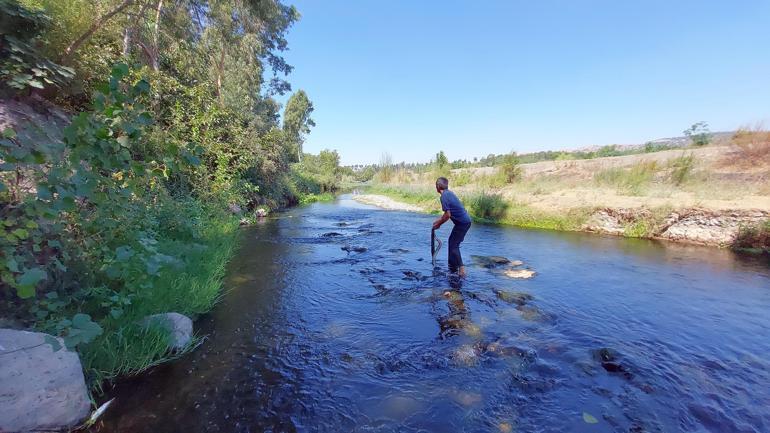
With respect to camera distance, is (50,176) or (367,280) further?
(367,280)

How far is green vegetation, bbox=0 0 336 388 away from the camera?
96.8 inches

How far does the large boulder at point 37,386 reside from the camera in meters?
2.37

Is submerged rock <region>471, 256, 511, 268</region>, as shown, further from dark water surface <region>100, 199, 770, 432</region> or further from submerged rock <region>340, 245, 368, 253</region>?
submerged rock <region>340, 245, 368, 253</region>

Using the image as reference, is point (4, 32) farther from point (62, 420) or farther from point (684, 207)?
point (684, 207)

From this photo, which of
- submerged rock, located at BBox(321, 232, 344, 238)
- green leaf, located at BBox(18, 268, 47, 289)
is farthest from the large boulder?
submerged rock, located at BBox(321, 232, 344, 238)

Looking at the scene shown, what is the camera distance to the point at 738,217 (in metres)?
10.5

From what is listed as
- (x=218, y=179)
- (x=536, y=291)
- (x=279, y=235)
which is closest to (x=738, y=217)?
(x=536, y=291)

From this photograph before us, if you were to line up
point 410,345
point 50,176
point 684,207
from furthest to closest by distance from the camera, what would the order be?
1. point 684,207
2. point 410,345
3. point 50,176

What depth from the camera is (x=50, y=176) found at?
2.30 metres

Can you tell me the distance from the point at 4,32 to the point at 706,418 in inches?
449

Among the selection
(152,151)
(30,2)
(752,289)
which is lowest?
(752,289)

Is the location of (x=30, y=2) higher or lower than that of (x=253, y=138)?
higher

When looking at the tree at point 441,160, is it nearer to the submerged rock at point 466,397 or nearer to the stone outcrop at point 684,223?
the stone outcrop at point 684,223

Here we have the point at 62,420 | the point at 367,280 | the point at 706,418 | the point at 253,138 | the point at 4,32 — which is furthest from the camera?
the point at 253,138
